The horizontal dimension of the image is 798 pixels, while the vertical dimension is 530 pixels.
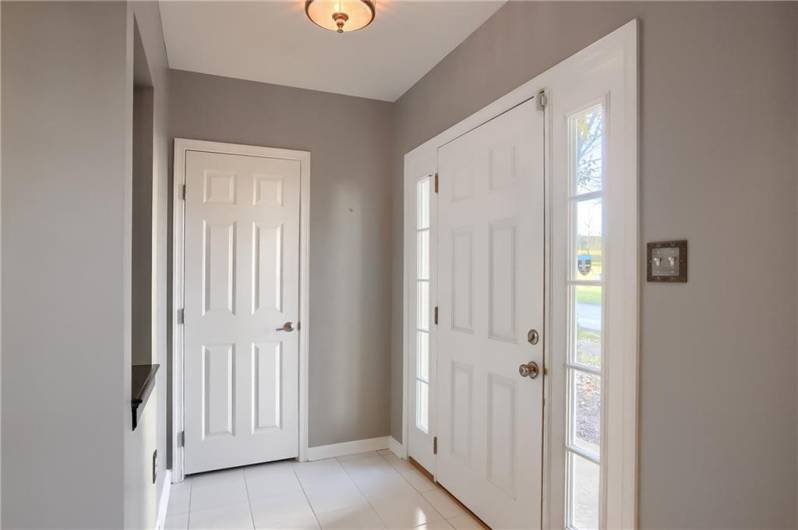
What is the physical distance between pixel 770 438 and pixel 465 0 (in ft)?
6.62

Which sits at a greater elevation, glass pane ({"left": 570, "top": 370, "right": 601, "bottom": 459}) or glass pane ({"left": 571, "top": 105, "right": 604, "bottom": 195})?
glass pane ({"left": 571, "top": 105, "right": 604, "bottom": 195})

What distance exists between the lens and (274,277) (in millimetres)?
3076

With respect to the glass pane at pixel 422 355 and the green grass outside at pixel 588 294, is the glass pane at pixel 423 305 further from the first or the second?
the green grass outside at pixel 588 294

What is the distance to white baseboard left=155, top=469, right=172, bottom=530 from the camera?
2256 millimetres

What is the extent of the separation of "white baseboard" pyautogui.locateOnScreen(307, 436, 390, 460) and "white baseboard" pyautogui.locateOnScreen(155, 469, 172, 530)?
857 mm

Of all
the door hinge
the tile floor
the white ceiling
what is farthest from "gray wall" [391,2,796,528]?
the tile floor

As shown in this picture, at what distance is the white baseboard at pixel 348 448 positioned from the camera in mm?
3171

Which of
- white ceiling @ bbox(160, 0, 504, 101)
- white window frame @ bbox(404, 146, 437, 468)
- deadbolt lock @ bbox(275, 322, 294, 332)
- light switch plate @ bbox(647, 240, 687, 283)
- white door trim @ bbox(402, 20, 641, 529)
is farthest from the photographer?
deadbolt lock @ bbox(275, 322, 294, 332)

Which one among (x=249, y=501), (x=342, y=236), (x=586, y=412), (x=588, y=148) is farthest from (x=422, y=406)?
(x=588, y=148)

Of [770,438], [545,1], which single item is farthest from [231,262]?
[770,438]

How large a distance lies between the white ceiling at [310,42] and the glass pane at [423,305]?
136cm

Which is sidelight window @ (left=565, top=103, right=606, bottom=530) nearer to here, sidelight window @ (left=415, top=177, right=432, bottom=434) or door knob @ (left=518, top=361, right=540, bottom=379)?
door knob @ (left=518, top=361, right=540, bottom=379)

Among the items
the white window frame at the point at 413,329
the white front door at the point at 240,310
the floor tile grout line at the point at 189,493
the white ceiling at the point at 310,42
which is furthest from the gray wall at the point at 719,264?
the white front door at the point at 240,310

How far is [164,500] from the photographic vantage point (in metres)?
2.47
